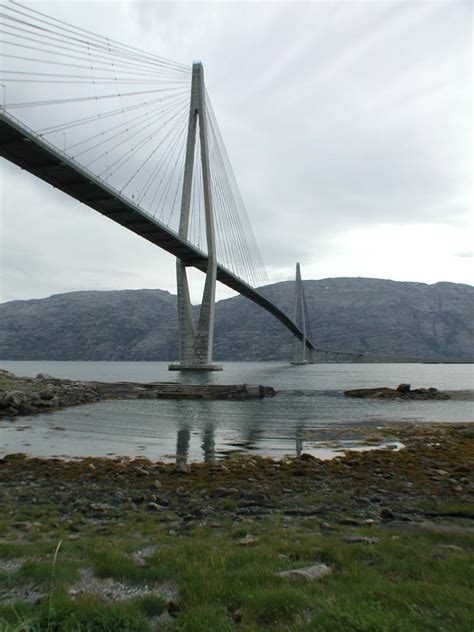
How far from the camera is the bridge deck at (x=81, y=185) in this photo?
33781 mm

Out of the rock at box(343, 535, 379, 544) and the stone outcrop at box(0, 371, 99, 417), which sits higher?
the rock at box(343, 535, 379, 544)

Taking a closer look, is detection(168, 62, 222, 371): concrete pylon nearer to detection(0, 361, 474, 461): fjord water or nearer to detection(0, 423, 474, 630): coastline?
detection(0, 361, 474, 461): fjord water

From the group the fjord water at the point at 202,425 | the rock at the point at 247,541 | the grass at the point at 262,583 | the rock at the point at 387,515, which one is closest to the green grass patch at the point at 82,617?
the grass at the point at 262,583

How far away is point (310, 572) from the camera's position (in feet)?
16.1

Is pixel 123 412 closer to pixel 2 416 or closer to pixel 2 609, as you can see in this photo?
pixel 2 416

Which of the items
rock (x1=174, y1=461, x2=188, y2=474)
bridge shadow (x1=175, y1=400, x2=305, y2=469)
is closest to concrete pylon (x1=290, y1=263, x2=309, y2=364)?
bridge shadow (x1=175, y1=400, x2=305, y2=469)

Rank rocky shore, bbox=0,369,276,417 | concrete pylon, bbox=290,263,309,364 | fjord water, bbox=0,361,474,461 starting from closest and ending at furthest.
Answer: fjord water, bbox=0,361,474,461 < rocky shore, bbox=0,369,276,417 < concrete pylon, bbox=290,263,309,364

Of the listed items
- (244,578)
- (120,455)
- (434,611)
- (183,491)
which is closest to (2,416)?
(120,455)

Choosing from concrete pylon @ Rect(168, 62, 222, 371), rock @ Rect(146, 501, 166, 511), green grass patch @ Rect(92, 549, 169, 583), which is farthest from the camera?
concrete pylon @ Rect(168, 62, 222, 371)

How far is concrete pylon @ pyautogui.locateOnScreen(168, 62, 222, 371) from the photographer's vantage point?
6325 centimetres

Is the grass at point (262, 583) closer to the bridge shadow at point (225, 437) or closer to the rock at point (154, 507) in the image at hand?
the rock at point (154, 507)

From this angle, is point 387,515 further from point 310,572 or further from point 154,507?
point 154,507

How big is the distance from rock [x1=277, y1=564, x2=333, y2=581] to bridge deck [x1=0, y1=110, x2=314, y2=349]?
34.2m

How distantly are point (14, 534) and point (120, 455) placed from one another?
8328 millimetres
